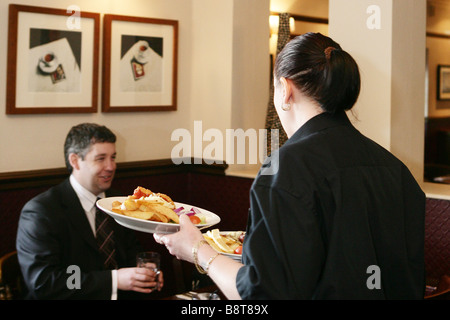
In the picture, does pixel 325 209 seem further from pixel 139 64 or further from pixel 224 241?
pixel 139 64

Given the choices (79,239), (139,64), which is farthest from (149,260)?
(139,64)

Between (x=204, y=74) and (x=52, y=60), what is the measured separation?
1180 mm

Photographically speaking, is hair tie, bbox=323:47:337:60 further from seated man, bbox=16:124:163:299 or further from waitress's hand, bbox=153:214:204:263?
seated man, bbox=16:124:163:299

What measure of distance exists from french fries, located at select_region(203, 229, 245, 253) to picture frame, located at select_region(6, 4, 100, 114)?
159cm

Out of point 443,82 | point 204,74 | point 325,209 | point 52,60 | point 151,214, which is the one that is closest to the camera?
point 325,209

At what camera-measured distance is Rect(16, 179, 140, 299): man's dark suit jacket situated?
276 cm

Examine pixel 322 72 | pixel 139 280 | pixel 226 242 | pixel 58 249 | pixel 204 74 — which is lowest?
pixel 139 280

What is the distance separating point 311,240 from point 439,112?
814 cm

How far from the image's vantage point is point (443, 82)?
885cm

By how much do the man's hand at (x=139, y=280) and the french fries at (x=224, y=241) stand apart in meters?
→ 0.47

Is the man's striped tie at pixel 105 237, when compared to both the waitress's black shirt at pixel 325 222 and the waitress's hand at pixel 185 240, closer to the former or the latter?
the waitress's hand at pixel 185 240

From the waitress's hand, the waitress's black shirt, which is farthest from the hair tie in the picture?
the waitress's hand

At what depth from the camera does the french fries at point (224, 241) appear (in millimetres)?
2275
